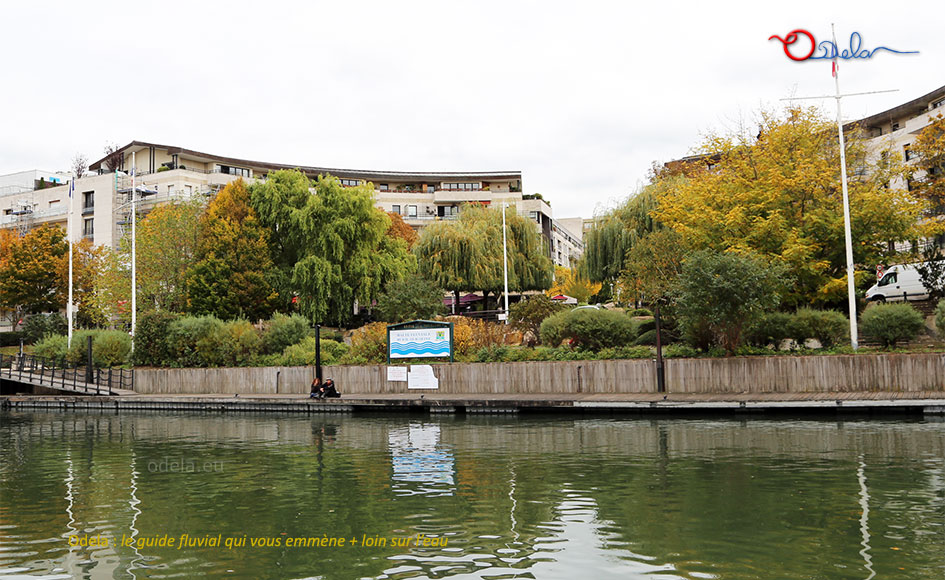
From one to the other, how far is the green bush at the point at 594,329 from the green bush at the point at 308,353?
11389 mm

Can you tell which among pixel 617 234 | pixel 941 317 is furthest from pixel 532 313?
pixel 941 317

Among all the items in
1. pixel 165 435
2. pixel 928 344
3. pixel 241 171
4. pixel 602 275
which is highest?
pixel 241 171

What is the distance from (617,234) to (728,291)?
22.5 m

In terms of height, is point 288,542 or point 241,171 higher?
point 241,171

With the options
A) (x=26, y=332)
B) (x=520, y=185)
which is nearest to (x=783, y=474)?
(x=26, y=332)

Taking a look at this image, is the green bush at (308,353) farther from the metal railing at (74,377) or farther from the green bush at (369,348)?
the metal railing at (74,377)

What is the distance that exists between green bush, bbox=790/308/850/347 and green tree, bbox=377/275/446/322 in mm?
21000

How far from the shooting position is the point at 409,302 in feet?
141

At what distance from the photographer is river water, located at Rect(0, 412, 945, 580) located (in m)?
8.91

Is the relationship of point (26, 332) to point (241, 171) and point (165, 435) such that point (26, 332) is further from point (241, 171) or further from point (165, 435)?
point (165, 435)

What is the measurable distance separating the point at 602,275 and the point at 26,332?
1840 inches

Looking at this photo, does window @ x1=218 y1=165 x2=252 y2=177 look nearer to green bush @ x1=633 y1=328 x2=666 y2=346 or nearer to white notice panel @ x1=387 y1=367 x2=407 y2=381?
white notice panel @ x1=387 y1=367 x2=407 y2=381

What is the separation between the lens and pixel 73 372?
4200 centimetres

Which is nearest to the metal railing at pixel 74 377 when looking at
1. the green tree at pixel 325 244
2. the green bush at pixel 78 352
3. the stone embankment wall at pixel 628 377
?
the green bush at pixel 78 352
